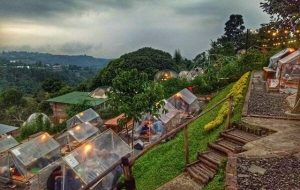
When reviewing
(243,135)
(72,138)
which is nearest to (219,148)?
(243,135)

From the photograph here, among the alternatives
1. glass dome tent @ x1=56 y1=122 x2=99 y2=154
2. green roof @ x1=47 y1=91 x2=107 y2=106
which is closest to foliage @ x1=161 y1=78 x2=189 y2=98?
glass dome tent @ x1=56 y1=122 x2=99 y2=154

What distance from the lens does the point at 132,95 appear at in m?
16.1

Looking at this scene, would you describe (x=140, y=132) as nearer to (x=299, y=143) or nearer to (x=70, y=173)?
(x=70, y=173)

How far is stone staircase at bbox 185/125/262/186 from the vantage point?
9.75 meters

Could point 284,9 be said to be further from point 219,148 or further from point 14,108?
point 14,108

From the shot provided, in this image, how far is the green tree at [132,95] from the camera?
614 inches

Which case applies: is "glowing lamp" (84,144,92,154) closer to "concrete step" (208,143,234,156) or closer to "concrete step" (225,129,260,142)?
"concrete step" (208,143,234,156)

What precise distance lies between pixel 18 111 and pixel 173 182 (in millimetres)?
37766

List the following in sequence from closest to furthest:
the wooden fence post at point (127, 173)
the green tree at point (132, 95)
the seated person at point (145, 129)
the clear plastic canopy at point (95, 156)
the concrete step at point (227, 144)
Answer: the wooden fence post at point (127, 173) < the concrete step at point (227, 144) < the clear plastic canopy at point (95, 156) < the green tree at point (132, 95) < the seated person at point (145, 129)

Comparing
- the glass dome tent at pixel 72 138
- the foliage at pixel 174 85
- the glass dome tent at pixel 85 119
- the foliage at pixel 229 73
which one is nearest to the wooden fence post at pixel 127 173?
the glass dome tent at pixel 72 138

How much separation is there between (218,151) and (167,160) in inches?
95.6

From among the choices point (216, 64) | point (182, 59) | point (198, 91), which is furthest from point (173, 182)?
point (182, 59)

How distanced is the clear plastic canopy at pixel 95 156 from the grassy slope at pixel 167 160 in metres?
1.13

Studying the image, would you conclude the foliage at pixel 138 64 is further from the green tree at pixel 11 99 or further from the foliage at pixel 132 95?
the foliage at pixel 132 95
